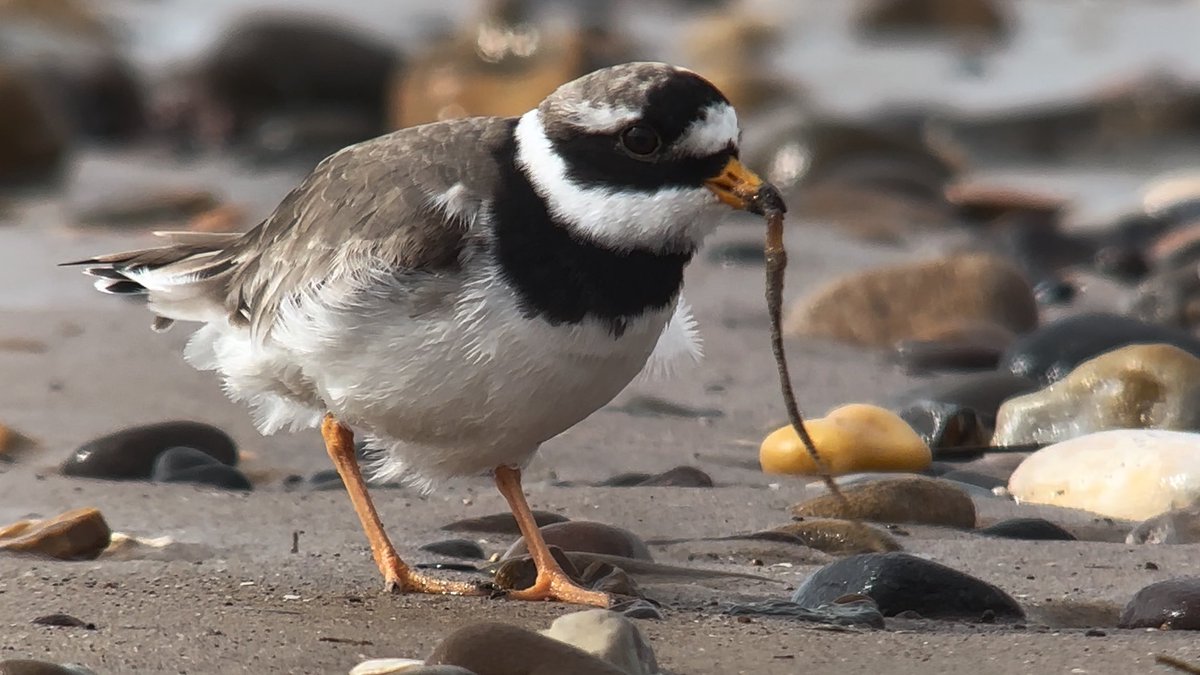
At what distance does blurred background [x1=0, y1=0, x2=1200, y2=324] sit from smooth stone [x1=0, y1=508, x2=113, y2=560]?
3.35 meters

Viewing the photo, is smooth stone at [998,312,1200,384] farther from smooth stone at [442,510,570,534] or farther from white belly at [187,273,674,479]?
white belly at [187,273,674,479]

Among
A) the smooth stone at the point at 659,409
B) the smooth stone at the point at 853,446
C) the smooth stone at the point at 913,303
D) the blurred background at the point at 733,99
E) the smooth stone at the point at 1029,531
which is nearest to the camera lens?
the smooth stone at the point at 1029,531

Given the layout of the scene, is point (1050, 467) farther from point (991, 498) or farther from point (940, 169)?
point (940, 169)

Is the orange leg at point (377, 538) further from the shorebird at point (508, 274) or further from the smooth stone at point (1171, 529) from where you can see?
Answer: the smooth stone at point (1171, 529)

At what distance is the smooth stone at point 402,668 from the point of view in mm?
3273

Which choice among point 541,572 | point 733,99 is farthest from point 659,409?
point 733,99

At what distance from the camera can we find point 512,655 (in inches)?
133

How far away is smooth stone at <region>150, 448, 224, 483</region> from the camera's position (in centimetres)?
549

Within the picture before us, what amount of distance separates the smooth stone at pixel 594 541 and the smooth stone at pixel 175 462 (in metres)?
1.22

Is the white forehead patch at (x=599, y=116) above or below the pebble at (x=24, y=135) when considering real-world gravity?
above

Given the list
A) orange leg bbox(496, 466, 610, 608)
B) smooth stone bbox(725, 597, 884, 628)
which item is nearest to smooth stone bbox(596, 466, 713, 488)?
orange leg bbox(496, 466, 610, 608)

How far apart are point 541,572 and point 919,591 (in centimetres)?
90

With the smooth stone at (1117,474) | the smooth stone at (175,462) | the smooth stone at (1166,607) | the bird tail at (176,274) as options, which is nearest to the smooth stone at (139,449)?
the smooth stone at (175,462)

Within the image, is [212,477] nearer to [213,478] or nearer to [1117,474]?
[213,478]
